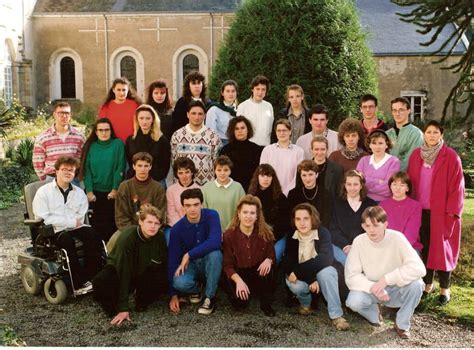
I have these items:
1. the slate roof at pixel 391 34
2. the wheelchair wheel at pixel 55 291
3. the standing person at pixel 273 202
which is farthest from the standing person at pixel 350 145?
the slate roof at pixel 391 34

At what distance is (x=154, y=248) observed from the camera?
19.5 feet

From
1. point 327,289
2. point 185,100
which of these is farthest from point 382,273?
point 185,100

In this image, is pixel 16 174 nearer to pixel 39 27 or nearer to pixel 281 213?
pixel 281 213

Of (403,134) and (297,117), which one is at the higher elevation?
(297,117)

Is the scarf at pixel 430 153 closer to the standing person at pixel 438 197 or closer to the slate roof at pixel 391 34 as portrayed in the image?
the standing person at pixel 438 197

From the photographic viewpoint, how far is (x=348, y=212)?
6.05m

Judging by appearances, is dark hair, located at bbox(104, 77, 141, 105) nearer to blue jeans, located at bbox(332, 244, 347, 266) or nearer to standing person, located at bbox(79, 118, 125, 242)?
standing person, located at bbox(79, 118, 125, 242)

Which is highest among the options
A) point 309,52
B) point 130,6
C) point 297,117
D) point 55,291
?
point 130,6

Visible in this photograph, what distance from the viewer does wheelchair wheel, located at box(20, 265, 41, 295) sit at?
6.35 meters

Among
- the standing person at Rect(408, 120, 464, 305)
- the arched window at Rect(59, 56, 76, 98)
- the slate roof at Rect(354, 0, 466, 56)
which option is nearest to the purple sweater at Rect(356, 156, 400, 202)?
the standing person at Rect(408, 120, 464, 305)

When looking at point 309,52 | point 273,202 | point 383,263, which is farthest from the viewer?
point 309,52

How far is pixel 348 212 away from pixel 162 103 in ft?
9.55

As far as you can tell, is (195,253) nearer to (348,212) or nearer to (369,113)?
(348,212)

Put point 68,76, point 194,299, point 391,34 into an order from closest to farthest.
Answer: point 194,299, point 391,34, point 68,76
